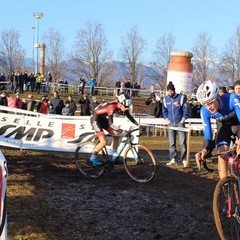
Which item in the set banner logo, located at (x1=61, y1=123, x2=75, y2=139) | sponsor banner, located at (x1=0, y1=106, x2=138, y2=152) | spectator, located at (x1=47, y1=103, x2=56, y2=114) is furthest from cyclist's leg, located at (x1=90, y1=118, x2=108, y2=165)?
spectator, located at (x1=47, y1=103, x2=56, y2=114)

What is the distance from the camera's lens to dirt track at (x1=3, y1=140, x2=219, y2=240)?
222 inches

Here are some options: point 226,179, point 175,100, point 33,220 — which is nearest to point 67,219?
point 33,220

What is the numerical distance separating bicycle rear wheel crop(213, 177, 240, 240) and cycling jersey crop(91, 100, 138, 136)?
3.90 meters

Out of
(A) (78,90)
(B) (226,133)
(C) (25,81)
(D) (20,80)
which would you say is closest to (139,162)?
(B) (226,133)

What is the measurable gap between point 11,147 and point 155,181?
17.0 feet

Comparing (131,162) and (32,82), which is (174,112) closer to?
(131,162)

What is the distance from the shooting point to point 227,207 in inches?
205

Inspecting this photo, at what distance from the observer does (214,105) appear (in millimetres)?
5617

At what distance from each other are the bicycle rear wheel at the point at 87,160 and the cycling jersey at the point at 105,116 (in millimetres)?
494

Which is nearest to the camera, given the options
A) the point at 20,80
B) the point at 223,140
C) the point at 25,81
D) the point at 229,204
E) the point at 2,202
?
the point at 2,202

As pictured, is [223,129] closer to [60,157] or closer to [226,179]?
[226,179]

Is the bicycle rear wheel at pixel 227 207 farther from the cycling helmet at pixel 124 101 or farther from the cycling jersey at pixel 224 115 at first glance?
the cycling helmet at pixel 124 101

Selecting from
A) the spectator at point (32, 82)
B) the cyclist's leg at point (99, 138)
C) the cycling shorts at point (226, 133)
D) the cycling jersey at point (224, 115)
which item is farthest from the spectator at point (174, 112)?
the spectator at point (32, 82)

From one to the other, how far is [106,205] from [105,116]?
113 inches
